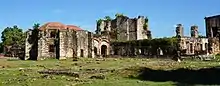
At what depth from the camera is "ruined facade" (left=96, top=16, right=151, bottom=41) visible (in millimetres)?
84188

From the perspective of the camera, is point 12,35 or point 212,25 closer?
point 212,25

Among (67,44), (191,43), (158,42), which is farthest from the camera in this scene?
(191,43)

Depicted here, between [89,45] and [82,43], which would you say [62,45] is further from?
[89,45]

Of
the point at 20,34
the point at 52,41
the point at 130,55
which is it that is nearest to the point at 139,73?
the point at 52,41

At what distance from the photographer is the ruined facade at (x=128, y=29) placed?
84188mm

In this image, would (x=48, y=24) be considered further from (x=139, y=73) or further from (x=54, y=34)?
(x=139, y=73)

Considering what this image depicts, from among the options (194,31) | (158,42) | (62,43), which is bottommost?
(62,43)

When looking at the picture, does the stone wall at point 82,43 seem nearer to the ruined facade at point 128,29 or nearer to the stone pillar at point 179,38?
the stone pillar at point 179,38

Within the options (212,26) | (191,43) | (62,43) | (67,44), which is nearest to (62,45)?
Answer: (62,43)

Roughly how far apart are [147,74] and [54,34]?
1404 inches

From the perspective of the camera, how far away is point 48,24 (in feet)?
236

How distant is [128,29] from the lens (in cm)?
8531

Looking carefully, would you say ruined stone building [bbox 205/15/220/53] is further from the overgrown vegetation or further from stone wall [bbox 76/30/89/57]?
stone wall [bbox 76/30/89/57]

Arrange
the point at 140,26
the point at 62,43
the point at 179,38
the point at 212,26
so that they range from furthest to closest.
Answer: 1. the point at 140,26
2. the point at 212,26
3. the point at 179,38
4. the point at 62,43
